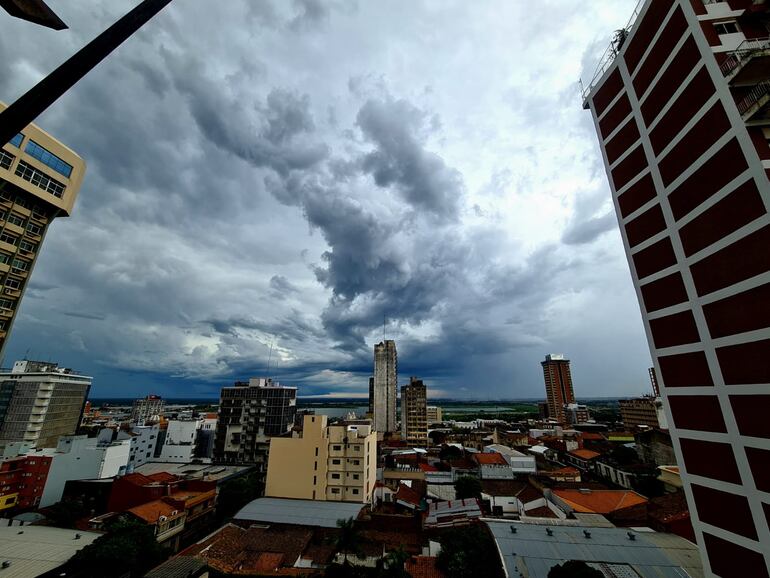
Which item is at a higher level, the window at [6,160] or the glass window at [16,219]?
the window at [6,160]

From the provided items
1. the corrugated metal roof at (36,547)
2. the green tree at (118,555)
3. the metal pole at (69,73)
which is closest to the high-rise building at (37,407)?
the corrugated metal roof at (36,547)

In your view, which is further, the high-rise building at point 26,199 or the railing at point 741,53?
the high-rise building at point 26,199

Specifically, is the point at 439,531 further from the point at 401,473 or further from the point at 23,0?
the point at 23,0

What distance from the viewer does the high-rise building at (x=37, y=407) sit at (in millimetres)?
68438

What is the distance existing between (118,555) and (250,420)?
4979cm

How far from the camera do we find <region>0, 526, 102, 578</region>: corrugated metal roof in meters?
26.6

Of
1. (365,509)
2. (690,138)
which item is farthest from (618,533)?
(690,138)

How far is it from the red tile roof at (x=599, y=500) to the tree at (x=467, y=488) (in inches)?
391

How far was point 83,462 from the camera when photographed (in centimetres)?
5219

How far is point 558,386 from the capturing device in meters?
166

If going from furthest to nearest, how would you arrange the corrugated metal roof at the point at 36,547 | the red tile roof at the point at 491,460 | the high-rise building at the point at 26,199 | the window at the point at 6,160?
the red tile roof at the point at 491,460 < the high-rise building at the point at 26,199 < the window at the point at 6,160 < the corrugated metal roof at the point at 36,547

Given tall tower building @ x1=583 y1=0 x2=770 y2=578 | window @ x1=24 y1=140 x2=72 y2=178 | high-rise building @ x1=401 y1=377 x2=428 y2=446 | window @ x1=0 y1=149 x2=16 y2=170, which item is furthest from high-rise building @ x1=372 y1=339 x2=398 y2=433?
tall tower building @ x1=583 y1=0 x2=770 y2=578

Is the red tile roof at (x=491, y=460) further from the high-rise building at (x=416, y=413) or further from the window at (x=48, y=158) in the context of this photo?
the window at (x=48, y=158)

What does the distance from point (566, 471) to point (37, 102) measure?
223 ft
